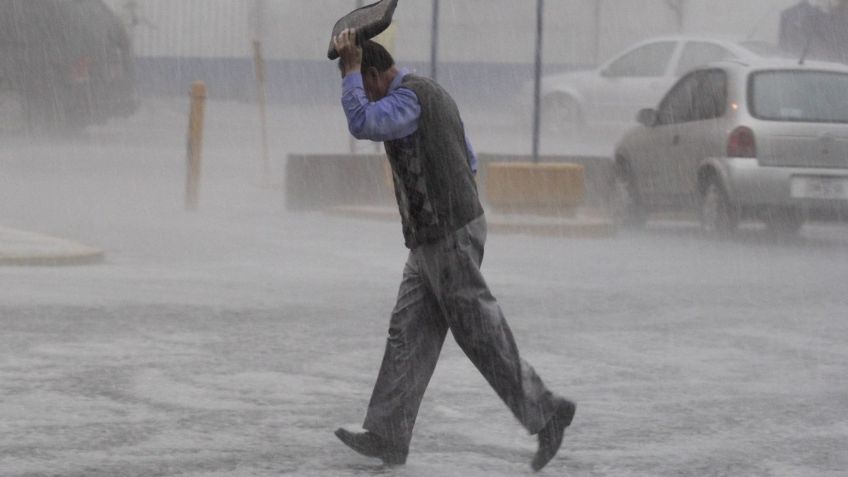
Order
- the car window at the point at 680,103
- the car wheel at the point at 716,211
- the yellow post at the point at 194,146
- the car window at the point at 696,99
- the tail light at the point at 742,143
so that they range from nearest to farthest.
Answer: the tail light at the point at 742,143, the car wheel at the point at 716,211, the car window at the point at 696,99, the car window at the point at 680,103, the yellow post at the point at 194,146

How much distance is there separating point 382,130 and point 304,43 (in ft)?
108

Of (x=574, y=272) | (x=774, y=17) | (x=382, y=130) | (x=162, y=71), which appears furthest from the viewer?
(x=774, y=17)

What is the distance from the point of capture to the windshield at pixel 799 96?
15.1m

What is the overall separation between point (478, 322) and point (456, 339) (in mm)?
96

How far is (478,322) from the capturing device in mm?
6027

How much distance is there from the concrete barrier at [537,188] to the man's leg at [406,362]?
33.5ft

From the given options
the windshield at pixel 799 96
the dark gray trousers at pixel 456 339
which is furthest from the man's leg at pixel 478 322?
the windshield at pixel 799 96

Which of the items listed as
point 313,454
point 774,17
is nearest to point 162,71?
point 774,17

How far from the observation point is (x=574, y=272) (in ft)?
40.8

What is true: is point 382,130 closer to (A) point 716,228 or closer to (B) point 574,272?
(B) point 574,272

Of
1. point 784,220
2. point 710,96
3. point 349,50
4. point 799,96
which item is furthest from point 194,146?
point 349,50

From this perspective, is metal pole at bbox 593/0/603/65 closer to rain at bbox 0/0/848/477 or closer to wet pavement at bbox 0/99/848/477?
rain at bbox 0/0/848/477

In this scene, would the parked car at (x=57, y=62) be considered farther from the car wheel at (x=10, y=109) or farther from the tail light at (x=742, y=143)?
the tail light at (x=742, y=143)

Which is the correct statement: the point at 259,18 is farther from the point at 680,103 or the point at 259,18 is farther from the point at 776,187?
the point at 776,187
